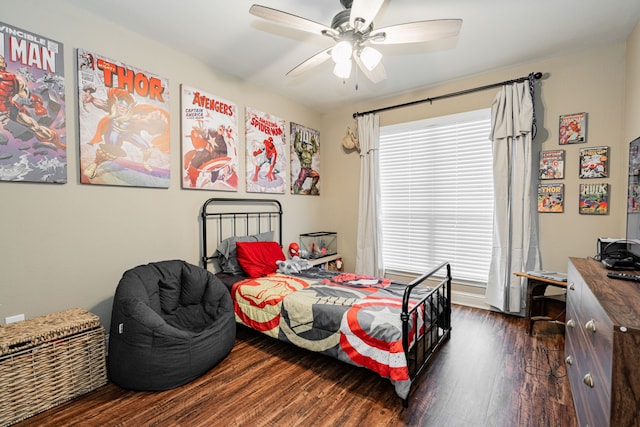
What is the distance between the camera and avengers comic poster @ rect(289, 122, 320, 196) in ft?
13.5

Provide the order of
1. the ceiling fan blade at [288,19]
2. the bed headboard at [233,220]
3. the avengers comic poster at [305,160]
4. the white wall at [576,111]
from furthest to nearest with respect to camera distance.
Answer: the avengers comic poster at [305,160] → the bed headboard at [233,220] → the white wall at [576,111] → the ceiling fan blade at [288,19]

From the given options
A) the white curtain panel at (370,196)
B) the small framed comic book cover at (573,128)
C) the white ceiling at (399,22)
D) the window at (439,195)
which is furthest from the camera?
the white curtain panel at (370,196)

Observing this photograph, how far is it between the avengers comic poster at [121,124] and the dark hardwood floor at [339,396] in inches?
62.8

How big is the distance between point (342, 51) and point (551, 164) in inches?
98.4

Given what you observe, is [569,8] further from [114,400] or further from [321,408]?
[114,400]

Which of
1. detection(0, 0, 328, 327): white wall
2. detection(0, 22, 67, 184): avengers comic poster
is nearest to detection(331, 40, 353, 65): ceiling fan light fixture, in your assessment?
detection(0, 0, 328, 327): white wall

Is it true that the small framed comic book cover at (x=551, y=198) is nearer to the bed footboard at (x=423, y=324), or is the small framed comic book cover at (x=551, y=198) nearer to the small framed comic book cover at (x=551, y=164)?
the small framed comic book cover at (x=551, y=164)

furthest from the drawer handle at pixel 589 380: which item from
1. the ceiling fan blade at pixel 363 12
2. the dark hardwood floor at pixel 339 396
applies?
the ceiling fan blade at pixel 363 12

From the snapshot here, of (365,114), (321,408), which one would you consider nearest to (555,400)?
(321,408)

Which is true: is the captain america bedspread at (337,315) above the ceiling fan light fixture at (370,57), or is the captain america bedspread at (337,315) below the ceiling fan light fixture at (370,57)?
below

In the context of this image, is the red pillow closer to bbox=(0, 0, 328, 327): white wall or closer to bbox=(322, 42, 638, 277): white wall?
bbox=(0, 0, 328, 327): white wall

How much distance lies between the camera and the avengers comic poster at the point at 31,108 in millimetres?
1840

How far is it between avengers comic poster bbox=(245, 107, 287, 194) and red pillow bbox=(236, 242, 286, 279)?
732mm

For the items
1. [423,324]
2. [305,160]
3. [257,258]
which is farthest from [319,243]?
[423,324]
